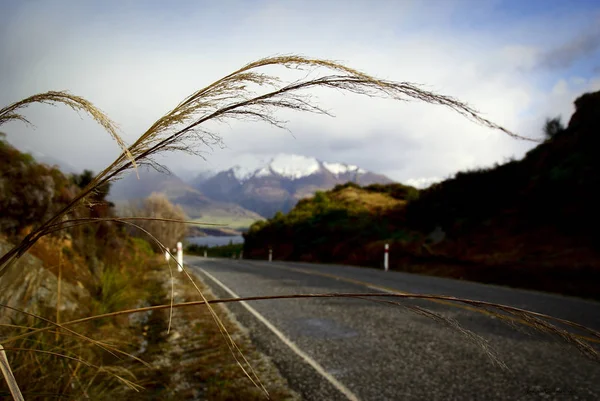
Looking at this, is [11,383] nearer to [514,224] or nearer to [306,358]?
[306,358]

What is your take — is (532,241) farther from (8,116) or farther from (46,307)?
(8,116)

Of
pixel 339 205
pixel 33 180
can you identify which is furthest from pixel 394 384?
pixel 339 205

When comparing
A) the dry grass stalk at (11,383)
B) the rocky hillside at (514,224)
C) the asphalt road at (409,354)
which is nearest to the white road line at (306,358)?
the asphalt road at (409,354)

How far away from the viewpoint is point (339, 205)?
32469mm

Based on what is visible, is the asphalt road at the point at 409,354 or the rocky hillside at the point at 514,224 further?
the rocky hillside at the point at 514,224

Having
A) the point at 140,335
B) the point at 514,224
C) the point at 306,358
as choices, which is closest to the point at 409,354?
the point at 306,358

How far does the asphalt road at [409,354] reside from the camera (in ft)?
12.7

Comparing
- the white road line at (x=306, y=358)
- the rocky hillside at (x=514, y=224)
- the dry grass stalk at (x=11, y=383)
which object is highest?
the rocky hillside at (x=514, y=224)

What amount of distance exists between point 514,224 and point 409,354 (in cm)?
1204

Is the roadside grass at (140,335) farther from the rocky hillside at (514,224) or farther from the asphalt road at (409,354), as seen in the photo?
the rocky hillside at (514,224)

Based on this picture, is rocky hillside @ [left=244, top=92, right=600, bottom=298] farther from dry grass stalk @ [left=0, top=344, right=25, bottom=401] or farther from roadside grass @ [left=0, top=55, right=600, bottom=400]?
dry grass stalk @ [left=0, top=344, right=25, bottom=401]

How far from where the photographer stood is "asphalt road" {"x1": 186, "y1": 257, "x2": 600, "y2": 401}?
3.86 meters

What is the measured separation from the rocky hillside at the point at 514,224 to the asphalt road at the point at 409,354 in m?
3.76

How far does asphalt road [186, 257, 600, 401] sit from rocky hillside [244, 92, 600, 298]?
3.76 meters
